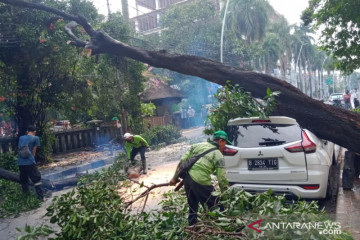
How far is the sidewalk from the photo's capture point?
4305 millimetres

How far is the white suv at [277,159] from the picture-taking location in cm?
499

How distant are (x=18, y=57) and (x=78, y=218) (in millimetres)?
8662

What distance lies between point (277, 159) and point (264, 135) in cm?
47

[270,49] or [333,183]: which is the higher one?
[270,49]

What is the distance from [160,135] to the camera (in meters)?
17.8

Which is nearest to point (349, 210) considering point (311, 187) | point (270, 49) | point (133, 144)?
point (311, 187)

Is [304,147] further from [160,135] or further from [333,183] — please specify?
[160,135]

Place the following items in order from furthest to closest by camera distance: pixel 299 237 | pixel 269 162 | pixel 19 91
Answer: pixel 19 91 → pixel 269 162 → pixel 299 237

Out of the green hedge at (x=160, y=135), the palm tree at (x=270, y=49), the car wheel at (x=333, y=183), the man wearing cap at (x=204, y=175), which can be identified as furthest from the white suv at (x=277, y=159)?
the palm tree at (x=270, y=49)

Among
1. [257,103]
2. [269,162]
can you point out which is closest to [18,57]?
[257,103]

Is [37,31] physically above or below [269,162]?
Result: above

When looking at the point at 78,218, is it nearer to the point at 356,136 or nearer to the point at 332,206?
the point at 332,206

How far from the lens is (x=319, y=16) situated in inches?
400

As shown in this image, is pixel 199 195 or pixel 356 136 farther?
pixel 356 136
